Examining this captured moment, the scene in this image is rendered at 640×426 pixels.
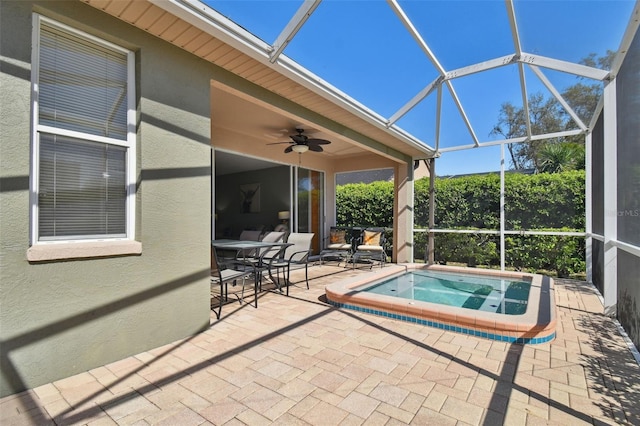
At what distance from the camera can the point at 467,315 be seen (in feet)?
10.9

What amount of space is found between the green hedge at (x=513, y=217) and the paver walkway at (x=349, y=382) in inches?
147

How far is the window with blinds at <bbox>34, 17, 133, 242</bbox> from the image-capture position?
7.70ft

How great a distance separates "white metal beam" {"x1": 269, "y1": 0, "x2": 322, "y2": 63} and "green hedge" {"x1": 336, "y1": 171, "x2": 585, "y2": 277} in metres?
6.05

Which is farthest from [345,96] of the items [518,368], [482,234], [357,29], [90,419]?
[482,234]

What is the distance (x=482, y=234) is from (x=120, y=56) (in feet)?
24.5

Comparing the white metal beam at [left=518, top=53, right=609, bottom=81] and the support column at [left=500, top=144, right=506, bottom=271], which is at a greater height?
the white metal beam at [left=518, top=53, right=609, bottom=81]

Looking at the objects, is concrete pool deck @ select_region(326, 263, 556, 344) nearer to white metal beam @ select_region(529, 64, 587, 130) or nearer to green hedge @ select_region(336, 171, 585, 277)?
green hedge @ select_region(336, 171, 585, 277)

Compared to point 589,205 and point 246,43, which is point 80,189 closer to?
point 246,43

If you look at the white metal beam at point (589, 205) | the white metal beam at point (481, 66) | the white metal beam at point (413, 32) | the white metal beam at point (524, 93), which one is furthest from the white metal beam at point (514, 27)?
the white metal beam at point (589, 205)

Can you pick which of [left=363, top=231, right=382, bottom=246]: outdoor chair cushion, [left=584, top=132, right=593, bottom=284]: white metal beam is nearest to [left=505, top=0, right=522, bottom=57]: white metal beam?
[left=584, top=132, right=593, bottom=284]: white metal beam

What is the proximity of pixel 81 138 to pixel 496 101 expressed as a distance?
6750mm

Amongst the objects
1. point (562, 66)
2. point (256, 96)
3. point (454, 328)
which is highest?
point (562, 66)

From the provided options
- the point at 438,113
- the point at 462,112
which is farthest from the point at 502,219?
the point at 438,113

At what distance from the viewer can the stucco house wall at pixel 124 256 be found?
211 cm
